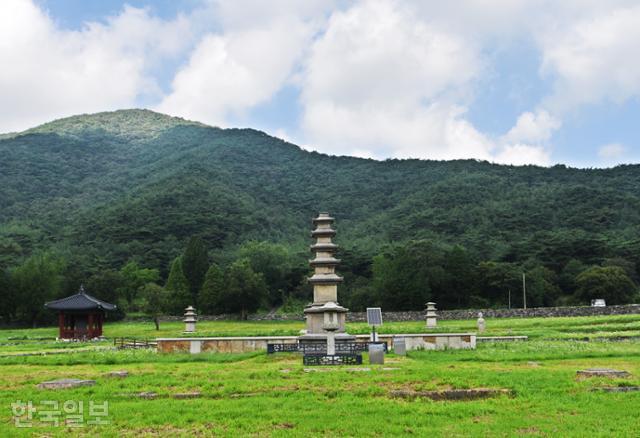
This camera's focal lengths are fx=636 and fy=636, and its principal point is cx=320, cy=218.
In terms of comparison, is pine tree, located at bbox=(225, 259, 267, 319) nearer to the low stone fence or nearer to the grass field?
the low stone fence

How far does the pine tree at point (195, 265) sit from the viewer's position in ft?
242

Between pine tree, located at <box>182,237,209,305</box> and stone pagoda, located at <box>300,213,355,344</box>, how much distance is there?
41518 millimetres

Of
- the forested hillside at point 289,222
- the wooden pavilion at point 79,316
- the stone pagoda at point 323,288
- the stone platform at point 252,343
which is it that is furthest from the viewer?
the forested hillside at point 289,222

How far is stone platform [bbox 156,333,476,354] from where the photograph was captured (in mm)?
28219

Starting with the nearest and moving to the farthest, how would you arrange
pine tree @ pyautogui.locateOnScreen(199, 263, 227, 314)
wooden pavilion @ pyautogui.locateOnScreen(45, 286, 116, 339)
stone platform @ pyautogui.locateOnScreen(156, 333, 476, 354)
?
stone platform @ pyautogui.locateOnScreen(156, 333, 476, 354) → wooden pavilion @ pyautogui.locateOnScreen(45, 286, 116, 339) → pine tree @ pyautogui.locateOnScreen(199, 263, 227, 314)

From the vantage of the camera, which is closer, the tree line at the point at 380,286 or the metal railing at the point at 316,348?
the metal railing at the point at 316,348

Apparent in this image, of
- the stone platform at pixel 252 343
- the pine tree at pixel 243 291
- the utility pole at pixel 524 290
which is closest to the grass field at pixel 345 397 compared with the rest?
the stone platform at pixel 252 343

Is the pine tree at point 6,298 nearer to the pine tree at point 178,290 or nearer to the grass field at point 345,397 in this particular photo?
the pine tree at point 178,290

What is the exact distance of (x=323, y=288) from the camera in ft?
111

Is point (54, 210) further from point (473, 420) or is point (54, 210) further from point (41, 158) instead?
point (473, 420)

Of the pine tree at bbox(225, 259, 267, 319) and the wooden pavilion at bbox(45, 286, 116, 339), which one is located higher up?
the pine tree at bbox(225, 259, 267, 319)

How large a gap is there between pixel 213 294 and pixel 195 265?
10.1m

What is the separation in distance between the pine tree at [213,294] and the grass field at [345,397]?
41.4 metres

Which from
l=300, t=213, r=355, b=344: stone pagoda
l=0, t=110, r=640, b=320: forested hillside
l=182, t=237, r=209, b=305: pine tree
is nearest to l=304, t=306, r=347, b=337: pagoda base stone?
l=300, t=213, r=355, b=344: stone pagoda
